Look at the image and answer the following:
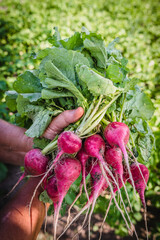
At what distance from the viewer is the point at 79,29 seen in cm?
404

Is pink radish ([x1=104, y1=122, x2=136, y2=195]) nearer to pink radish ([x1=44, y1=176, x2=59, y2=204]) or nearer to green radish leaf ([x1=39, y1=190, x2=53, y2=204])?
pink radish ([x1=44, y1=176, x2=59, y2=204])

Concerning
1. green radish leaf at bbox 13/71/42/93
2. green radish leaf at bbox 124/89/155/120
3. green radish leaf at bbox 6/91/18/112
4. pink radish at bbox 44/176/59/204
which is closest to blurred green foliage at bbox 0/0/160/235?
green radish leaf at bbox 6/91/18/112

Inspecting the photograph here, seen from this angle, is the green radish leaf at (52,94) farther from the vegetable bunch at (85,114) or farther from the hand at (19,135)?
the hand at (19,135)

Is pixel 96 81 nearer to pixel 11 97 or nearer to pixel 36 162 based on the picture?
pixel 36 162

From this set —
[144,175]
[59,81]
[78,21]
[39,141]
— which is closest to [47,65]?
[59,81]

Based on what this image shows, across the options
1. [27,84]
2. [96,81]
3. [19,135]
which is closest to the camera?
[96,81]

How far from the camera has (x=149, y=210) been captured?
8.86 ft

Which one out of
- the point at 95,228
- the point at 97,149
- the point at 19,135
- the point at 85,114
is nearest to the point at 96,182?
the point at 97,149

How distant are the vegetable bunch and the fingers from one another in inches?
1.9

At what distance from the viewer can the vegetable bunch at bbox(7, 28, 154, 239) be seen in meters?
1.17

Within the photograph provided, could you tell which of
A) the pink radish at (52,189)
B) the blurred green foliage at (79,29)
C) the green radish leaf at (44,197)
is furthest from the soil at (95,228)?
the pink radish at (52,189)

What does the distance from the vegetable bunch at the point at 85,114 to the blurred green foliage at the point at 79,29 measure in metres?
1.63

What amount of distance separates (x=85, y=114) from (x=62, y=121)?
0.63 feet

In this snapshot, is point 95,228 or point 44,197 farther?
point 95,228
